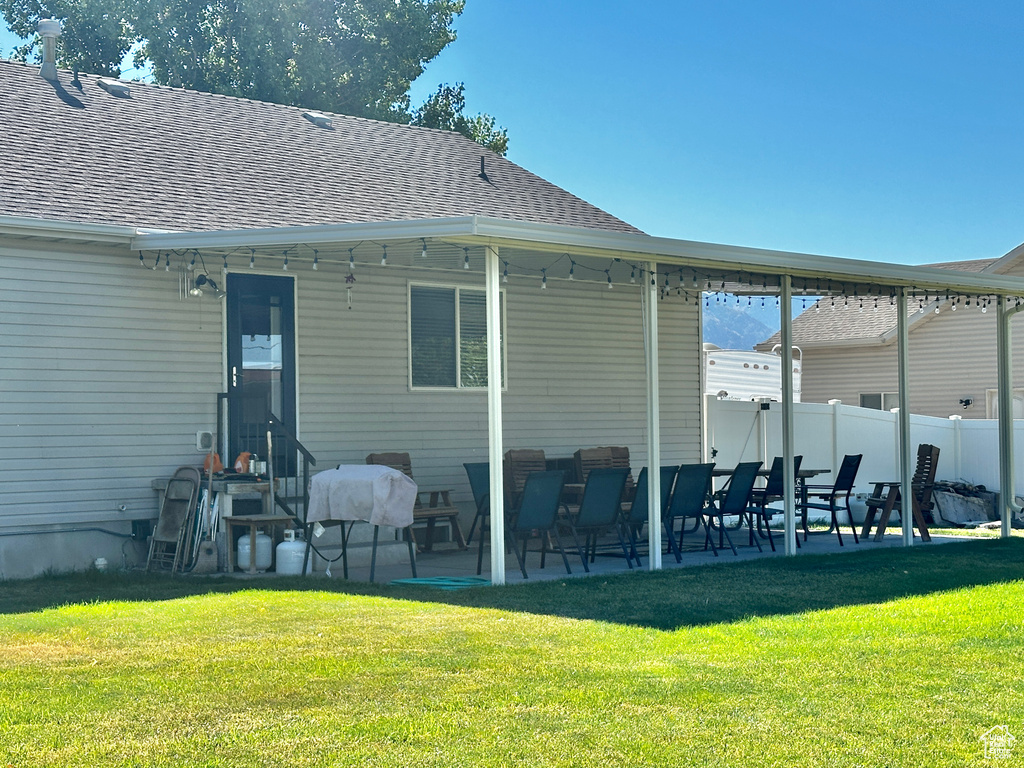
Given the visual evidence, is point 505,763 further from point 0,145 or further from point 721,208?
point 721,208

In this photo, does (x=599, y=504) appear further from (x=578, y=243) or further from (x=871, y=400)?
(x=871, y=400)

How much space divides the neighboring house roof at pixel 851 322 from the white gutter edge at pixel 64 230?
18.7 meters

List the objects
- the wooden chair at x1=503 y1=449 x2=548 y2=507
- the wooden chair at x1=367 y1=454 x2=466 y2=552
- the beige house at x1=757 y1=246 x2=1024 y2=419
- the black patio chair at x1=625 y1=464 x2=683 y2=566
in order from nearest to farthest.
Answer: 1. the black patio chair at x1=625 y1=464 x2=683 y2=566
2. the wooden chair at x1=367 y1=454 x2=466 y2=552
3. the wooden chair at x1=503 y1=449 x2=548 y2=507
4. the beige house at x1=757 y1=246 x2=1024 y2=419

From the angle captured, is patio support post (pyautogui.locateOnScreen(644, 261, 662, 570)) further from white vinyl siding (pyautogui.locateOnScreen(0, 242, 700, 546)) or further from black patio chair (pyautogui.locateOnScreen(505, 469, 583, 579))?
white vinyl siding (pyautogui.locateOnScreen(0, 242, 700, 546))

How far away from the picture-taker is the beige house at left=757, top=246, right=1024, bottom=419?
24.4m

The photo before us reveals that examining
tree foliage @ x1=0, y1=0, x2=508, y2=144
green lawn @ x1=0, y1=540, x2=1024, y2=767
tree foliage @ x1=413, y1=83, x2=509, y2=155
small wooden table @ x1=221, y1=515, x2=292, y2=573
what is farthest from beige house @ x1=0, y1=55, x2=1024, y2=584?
tree foliage @ x1=413, y1=83, x2=509, y2=155

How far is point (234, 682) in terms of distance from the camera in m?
5.67

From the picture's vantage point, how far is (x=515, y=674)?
584cm

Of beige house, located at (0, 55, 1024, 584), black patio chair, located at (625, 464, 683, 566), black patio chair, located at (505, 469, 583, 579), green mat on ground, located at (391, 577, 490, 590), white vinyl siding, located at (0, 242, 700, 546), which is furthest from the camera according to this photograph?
black patio chair, located at (625, 464, 683, 566)

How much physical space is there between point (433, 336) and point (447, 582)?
12.5 ft

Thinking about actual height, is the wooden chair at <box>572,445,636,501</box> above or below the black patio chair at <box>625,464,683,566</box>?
above

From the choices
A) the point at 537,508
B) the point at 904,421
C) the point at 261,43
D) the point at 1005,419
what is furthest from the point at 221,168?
the point at 261,43

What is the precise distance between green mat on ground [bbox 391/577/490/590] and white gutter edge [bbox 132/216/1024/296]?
8.25 ft

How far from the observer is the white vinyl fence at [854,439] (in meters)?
17.0
